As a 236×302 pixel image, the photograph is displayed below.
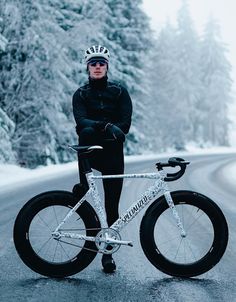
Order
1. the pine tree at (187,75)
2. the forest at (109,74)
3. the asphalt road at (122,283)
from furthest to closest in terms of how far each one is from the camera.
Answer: the pine tree at (187,75), the forest at (109,74), the asphalt road at (122,283)

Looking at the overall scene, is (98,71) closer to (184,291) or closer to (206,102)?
(184,291)

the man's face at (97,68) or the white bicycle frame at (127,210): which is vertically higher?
the man's face at (97,68)

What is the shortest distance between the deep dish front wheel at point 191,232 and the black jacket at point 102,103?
0.87m

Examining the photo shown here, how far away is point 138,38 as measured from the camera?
35062 mm

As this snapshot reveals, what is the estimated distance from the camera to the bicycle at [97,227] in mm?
4707

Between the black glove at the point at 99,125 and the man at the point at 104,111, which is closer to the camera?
the black glove at the point at 99,125

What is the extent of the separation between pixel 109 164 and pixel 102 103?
61cm

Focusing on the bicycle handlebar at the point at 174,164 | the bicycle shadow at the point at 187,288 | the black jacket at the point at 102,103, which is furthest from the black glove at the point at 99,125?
the bicycle shadow at the point at 187,288

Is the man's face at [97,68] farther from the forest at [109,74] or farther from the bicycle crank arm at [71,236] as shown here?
the forest at [109,74]

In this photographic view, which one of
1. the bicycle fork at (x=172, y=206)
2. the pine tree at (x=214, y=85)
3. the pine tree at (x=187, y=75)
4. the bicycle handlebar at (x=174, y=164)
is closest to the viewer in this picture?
the bicycle handlebar at (x=174, y=164)

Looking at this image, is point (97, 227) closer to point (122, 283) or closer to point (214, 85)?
point (122, 283)

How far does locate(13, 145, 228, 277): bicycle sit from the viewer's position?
4707 mm

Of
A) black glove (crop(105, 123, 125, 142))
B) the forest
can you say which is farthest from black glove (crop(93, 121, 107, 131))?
the forest

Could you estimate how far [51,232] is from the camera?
4840 mm
